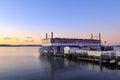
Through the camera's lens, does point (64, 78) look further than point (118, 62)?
No

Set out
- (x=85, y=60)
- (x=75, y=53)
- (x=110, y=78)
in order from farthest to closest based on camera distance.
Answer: (x=75, y=53), (x=85, y=60), (x=110, y=78)

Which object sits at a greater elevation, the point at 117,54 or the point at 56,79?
the point at 117,54

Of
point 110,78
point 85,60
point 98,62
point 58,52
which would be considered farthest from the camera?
point 58,52

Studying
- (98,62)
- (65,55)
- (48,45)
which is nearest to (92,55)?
(98,62)

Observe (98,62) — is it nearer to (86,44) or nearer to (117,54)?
(117,54)

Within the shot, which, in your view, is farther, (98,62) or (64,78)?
(98,62)

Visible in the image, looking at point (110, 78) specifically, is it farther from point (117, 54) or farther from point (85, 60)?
point (85, 60)

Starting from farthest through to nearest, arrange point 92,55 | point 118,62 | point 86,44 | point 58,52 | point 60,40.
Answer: point 86,44
point 60,40
point 58,52
point 92,55
point 118,62

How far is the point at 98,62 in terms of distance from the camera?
4803cm

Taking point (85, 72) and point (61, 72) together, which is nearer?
point (85, 72)

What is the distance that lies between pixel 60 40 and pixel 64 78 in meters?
53.1

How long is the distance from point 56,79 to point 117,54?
17.8 metres

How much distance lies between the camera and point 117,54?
139ft

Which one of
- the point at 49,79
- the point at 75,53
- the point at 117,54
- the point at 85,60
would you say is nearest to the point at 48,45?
the point at 75,53
